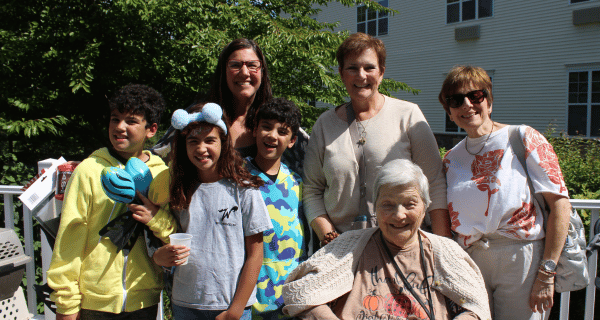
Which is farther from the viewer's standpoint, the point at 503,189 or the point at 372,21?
the point at 372,21

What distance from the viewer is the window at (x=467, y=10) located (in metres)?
13.6

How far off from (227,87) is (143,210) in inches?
42.3

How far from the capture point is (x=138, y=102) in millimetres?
2148

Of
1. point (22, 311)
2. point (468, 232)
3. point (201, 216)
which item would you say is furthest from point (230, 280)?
point (22, 311)

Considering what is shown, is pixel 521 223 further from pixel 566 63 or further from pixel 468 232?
pixel 566 63

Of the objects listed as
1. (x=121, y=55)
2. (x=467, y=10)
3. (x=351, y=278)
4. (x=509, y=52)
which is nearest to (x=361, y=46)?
(x=351, y=278)

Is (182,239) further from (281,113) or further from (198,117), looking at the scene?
(281,113)

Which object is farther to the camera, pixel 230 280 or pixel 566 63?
pixel 566 63

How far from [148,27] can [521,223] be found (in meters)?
6.56

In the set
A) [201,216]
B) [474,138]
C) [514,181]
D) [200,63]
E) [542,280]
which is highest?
[200,63]

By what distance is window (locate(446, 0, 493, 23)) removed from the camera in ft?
44.5

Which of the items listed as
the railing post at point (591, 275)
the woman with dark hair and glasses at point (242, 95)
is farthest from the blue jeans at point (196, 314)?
the railing post at point (591, 275)

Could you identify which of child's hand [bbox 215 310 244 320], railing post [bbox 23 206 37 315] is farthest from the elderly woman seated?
railing post [bbox 23 206 37 315]

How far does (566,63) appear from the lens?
39.7ft
